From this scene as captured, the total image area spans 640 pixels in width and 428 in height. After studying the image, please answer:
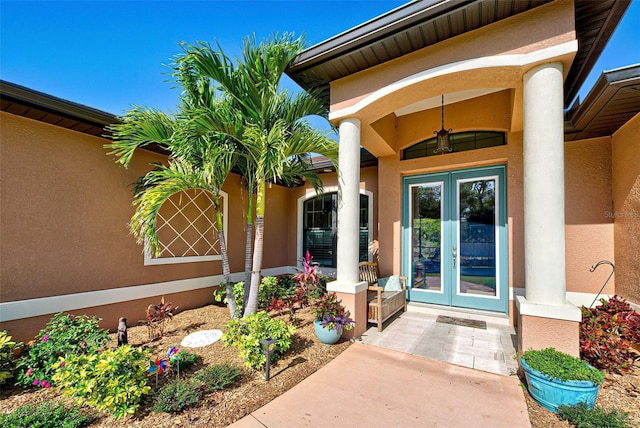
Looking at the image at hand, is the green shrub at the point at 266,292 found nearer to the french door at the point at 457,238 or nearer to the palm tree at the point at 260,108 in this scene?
the palm tree at the point at 260,108

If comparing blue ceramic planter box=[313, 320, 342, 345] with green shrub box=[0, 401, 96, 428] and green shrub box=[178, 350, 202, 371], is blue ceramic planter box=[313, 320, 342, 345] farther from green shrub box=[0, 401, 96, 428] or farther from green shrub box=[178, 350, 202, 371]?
green shrub box=[0, 401, 96, 428]

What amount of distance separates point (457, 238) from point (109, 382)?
5.96m

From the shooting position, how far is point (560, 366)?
2.79 meters

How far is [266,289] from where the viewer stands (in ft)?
20.0

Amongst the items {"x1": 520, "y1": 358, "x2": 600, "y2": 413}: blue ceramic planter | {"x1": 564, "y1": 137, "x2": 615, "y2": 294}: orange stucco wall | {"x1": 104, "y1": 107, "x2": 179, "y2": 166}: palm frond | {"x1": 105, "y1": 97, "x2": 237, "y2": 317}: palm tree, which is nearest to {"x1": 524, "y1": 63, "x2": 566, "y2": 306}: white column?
{"x1": 520, "y1": 358, "x2": 600, "y2": 413}: blue ceramic planter

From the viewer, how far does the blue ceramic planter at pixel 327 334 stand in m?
4.08

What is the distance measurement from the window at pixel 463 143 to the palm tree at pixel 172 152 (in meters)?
4.10

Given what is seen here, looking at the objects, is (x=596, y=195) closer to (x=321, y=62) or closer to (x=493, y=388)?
(x=493, y=388)

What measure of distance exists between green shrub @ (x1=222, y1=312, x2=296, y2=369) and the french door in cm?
359

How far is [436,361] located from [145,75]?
306 inches

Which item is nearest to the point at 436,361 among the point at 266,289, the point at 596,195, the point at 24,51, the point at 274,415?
the point at 274,415

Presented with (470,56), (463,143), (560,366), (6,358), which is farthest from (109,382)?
(463,143)

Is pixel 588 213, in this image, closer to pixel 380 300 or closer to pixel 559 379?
pixel 559 379

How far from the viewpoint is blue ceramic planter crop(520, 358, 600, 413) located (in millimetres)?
2604
